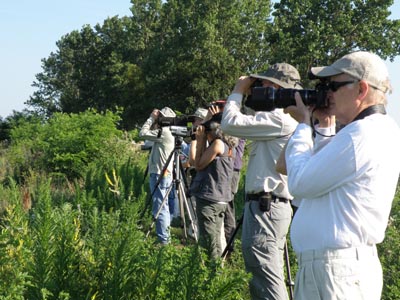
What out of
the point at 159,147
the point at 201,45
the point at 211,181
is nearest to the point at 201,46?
the point at 201,45

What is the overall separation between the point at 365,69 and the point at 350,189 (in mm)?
540

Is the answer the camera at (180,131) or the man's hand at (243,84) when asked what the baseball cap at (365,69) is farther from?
the camera at (180,131)

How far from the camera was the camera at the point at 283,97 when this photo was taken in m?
2.96

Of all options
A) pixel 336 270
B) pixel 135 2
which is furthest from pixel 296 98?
pixel 135 2

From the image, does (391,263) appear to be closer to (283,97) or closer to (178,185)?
(283,97)

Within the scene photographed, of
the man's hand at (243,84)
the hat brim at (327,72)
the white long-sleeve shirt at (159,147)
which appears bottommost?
the white long-sleeve shirt at (159,147)

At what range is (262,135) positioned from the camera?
14.1 ft

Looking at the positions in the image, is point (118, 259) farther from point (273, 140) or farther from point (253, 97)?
point (273, 140)

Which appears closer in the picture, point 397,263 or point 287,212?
point 287,212

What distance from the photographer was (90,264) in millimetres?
3750

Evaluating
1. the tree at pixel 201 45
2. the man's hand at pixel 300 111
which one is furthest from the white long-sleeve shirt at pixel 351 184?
the tree at pixel 201 45

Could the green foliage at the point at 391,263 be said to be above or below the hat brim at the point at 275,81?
below

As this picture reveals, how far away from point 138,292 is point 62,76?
210 feet

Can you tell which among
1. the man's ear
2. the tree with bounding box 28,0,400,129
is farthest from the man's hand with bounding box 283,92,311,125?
the tree with bounding box 28,0,400,129
